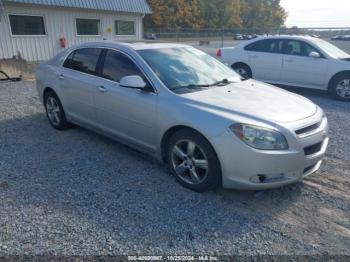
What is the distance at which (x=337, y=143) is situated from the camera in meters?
4.95


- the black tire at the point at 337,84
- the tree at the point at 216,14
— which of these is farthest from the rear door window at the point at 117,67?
the tree at the point at 216,14

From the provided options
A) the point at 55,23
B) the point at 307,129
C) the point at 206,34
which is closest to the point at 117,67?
the point at 307,129

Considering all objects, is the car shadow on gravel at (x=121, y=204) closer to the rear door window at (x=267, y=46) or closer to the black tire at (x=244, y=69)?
the black tire at (x=244, y=69)

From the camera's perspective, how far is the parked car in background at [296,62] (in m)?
7.73

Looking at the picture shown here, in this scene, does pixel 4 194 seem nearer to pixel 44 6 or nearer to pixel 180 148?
pixel 180 148

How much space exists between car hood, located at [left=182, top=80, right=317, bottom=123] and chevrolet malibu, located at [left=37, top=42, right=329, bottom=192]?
0.04 feet

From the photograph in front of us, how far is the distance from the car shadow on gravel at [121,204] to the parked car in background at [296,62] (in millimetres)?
5206

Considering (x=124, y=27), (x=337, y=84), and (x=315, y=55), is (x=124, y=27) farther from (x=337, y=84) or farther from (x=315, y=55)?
(x=337, y=84)

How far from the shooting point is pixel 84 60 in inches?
189

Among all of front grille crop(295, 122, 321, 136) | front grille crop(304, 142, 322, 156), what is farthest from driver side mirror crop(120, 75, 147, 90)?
front grille crop(304, 142, 322, 156)

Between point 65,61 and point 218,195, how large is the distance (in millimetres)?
3489

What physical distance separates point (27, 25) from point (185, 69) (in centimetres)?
1245

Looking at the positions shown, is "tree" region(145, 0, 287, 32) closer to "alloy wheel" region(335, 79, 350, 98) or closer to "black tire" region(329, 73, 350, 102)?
"black tire" region(329, 73, 350, 102)

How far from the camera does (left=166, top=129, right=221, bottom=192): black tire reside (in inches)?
127
